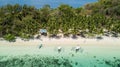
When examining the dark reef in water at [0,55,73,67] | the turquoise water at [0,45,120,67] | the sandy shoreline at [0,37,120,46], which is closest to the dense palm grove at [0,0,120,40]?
the sandy shoreline at [0,37,120,46]

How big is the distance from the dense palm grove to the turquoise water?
1753 millimetres

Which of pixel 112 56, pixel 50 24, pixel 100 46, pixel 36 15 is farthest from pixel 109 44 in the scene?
pixel 36 15

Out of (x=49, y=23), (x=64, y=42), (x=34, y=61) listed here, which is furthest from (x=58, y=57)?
Result: (x=49, y=23)

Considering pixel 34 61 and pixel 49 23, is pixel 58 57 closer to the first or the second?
pixel 34 61

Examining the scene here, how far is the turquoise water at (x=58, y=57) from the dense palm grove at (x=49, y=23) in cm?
175

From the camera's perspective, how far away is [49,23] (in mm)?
28875

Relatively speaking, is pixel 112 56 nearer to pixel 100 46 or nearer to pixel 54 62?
pixel 100 46

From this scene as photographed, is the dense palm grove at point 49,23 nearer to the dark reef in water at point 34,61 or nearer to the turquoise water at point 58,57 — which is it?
the turquoise water at point 58,57

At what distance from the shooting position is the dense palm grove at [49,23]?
28.2m

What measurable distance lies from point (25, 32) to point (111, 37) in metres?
6.52

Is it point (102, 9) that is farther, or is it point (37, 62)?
point (102, 9)

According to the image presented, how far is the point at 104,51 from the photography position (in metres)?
26.2

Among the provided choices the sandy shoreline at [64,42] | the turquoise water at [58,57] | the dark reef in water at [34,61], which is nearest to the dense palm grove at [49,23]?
the sandy shoreline at [64,42]

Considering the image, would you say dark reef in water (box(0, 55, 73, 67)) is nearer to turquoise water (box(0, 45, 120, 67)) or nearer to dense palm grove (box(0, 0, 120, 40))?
turquoise water (box(0, 45, 120, 67))
